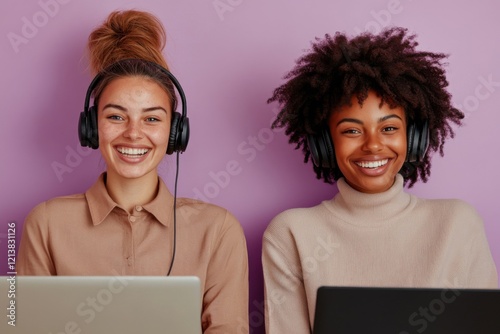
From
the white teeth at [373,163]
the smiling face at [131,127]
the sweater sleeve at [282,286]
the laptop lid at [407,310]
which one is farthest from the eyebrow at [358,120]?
the laptop lid at [407,310]

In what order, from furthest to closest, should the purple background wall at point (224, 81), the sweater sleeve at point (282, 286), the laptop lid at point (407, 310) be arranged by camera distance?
1. the purple background wall at point (224, 81)
2. the sweater sleeve at point (282, 286)
3. the laptop lid at point (407, 310)

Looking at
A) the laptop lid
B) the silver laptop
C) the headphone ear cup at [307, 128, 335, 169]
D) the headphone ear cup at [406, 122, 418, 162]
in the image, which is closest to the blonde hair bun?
the headphone ear cup at [307, 128, 335, 169]

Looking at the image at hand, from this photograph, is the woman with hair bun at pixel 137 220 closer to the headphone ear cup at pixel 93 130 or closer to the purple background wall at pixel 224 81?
the headphone ear cup at pixel 93 130

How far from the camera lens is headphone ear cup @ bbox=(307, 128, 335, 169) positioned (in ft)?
6.42

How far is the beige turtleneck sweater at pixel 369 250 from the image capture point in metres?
1.91

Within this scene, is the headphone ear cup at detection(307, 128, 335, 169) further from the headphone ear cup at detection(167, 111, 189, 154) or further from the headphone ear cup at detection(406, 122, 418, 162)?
the headphone ear cup at detection(167, 111, 189, 154)

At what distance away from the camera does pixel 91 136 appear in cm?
191

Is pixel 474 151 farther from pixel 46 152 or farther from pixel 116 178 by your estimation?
pixel 46 152

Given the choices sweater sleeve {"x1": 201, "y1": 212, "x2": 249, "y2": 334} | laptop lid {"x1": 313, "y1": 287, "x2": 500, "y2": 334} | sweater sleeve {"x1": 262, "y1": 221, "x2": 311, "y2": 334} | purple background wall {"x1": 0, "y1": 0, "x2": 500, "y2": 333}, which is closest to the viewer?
laptop lid {"x1": 313, "y1": 287, "x2": 500, "y2": 334}

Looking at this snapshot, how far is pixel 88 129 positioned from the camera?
1.90 metres

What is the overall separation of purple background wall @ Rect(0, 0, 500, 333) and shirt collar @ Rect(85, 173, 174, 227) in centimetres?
28

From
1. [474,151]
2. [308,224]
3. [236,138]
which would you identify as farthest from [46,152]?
[474,151]

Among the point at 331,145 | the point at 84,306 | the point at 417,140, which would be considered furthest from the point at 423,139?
the point at 84,306

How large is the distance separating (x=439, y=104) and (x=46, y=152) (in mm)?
1264
